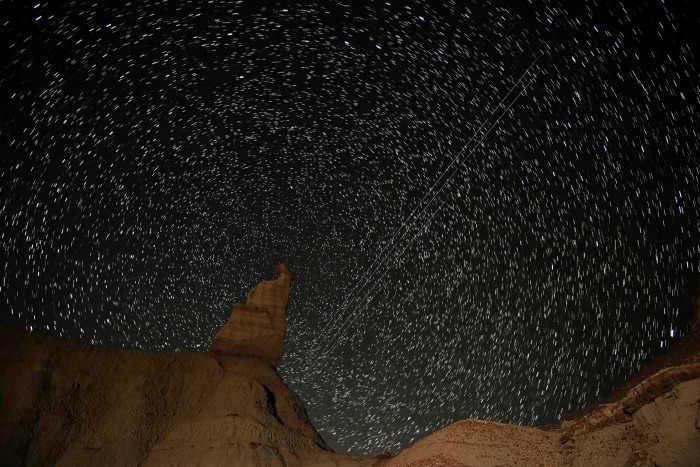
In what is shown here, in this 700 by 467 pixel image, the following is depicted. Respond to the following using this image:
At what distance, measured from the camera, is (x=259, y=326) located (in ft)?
94.4

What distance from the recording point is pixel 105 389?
21031 millimetres

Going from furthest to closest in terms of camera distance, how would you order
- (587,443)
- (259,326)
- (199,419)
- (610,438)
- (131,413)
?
(259,326), (199,419), (131,413), (587,443), (610,438)

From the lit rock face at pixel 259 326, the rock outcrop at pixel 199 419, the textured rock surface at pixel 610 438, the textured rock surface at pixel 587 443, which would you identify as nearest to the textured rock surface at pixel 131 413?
the rock outcrop at pixel 199 419

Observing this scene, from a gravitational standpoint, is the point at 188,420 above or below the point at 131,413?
below

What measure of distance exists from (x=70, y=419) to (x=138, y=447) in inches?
135

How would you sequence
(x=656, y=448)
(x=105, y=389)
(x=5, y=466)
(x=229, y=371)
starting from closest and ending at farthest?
(x=656, y=448) < (x=5, y=466) < (x=105, y=389) < (x=229, y=371)

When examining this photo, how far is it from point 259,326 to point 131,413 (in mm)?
9812

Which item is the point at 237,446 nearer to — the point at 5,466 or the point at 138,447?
the point at 138,447

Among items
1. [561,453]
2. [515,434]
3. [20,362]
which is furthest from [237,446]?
[561,453]

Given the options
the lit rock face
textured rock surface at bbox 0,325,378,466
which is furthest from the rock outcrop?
the lit rock face

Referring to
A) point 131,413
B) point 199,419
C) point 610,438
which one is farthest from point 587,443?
point 131,413

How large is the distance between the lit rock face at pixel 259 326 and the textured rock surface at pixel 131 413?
10.3 feet

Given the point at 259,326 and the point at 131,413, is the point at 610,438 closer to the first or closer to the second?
the point at 131,413

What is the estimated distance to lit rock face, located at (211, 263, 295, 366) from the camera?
2780cm
